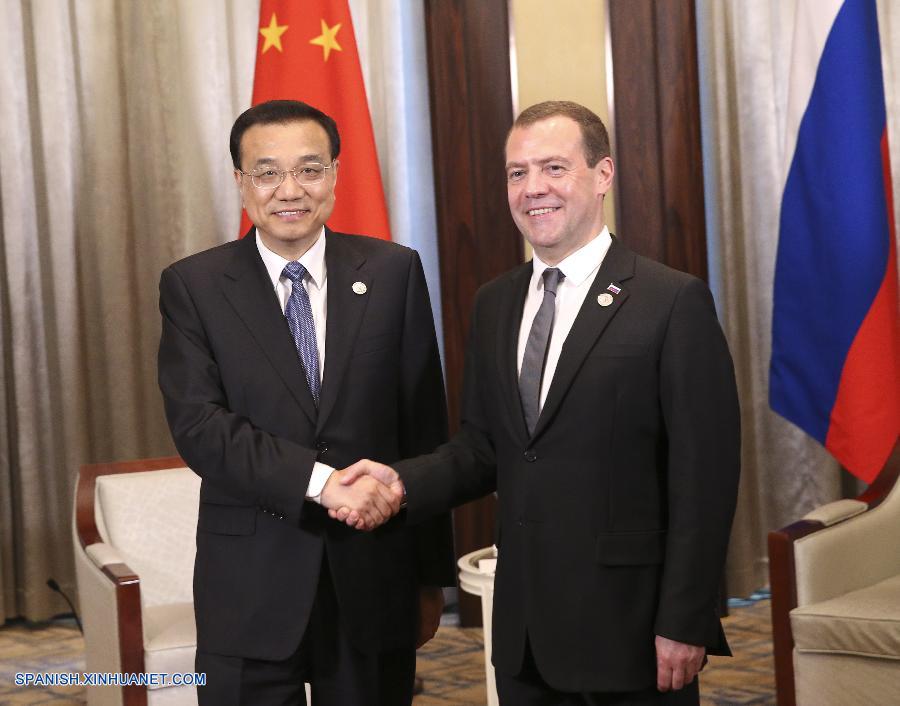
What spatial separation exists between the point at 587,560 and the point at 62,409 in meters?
3.56

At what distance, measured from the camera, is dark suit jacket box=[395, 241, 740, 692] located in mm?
1912

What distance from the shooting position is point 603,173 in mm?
2111

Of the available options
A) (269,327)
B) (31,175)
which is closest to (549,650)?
(269,327)

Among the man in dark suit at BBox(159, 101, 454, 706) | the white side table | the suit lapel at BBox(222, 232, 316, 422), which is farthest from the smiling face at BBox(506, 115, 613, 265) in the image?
the white side table

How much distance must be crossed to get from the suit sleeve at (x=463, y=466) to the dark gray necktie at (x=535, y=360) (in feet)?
0.57

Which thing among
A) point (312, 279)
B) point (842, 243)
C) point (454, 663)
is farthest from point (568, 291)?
point (454, 663)

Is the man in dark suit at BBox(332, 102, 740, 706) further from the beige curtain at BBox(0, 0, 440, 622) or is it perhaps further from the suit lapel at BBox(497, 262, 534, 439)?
the beige curtain at BBox(0, 0, 440, 622)

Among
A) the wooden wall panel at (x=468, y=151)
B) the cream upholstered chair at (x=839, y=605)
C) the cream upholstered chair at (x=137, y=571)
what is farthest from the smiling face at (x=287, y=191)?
the wooden wall panel at (x=468, y=151)

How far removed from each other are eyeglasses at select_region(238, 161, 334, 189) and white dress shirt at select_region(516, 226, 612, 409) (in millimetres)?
488

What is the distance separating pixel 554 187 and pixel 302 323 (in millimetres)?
574

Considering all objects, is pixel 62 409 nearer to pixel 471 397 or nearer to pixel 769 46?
pixel 471 397

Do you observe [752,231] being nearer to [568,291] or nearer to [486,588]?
[486,588]

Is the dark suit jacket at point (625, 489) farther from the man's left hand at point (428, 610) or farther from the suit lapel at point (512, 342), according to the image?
the man's left hand at point (428, 610)

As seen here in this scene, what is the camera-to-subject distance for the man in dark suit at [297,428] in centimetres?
211
